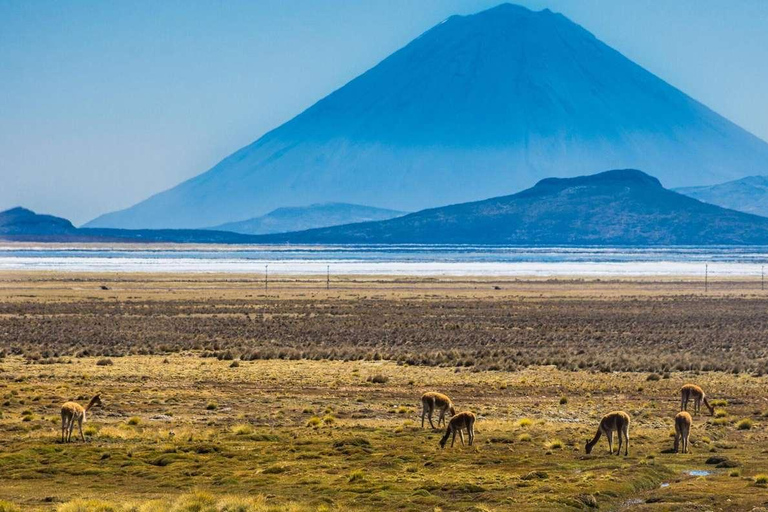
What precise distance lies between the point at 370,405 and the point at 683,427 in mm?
9268

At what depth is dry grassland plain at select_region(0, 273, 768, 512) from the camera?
58.5 feet

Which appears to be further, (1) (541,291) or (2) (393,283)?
(2) (393,283)

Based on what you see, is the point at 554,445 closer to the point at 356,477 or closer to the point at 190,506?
the point at 356,477

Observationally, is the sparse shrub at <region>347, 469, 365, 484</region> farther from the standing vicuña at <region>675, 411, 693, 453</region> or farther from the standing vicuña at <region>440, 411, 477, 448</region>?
the standing vicuña at <region>675, 411, 693, 453</region>

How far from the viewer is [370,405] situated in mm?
28094

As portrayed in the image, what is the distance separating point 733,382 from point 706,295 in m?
47.6

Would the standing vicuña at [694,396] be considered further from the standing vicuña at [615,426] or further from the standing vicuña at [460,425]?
the standing vicuña at [460,425]

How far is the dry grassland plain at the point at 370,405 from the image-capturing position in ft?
58.5

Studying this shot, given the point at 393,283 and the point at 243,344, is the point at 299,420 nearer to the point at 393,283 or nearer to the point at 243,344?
the point at 243,344

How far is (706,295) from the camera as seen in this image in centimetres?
7944

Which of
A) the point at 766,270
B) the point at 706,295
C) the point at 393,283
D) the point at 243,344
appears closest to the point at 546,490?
the point at 243,344

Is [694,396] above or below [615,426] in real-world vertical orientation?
below

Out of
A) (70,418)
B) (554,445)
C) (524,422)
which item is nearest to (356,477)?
(554,445)

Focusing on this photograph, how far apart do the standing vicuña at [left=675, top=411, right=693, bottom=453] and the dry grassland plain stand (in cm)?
52
